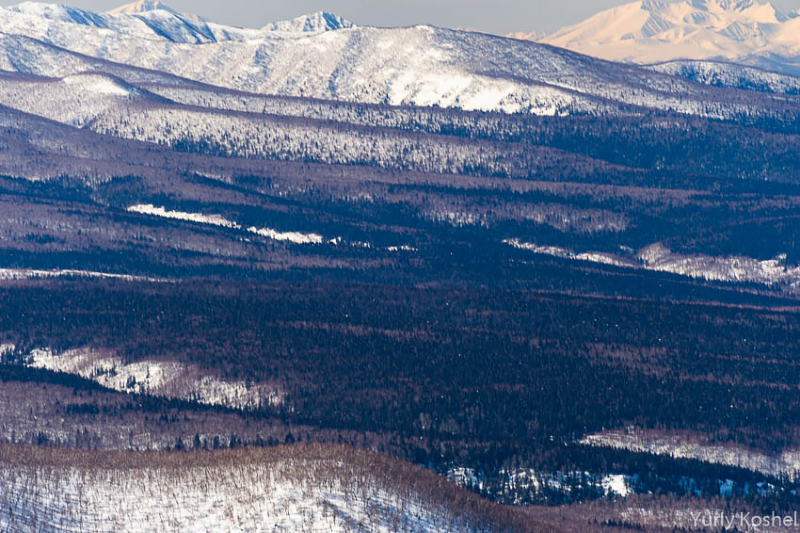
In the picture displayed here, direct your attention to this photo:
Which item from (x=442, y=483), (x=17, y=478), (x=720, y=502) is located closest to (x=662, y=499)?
(x=720, y=502)

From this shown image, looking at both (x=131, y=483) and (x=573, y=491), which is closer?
(x=131, y=483)

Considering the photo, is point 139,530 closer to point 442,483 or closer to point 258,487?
point 258,487

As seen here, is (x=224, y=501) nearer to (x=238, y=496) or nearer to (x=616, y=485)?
(x=238, y=496)

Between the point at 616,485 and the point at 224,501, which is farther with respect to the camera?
the point at 616,485

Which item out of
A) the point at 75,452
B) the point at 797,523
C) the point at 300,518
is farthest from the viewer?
the point at 797,523

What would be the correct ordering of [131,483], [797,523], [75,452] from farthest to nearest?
[797,523] → [75,452] → [131,483]

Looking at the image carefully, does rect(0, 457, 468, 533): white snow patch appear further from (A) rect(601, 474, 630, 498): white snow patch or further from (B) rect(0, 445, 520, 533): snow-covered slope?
(A) rect(601, 474, 630, 498): white snow patch

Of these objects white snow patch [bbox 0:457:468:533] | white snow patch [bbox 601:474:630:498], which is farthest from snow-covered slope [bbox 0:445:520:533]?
white snow patch [bbox 601:474:630:498]

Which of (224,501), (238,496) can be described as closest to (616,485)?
(238,496)
